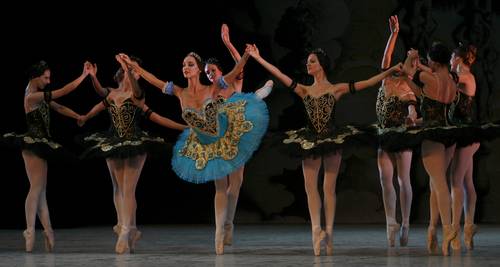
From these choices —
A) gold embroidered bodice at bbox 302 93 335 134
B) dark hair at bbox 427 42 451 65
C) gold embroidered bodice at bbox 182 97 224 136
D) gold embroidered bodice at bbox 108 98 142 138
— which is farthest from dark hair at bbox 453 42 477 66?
gold embroidered bodice at bbox 108 98 142 138

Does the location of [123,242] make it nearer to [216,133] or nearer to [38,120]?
[216,133]

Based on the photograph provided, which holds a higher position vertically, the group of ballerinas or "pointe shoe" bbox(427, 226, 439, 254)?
the group of ballerinas

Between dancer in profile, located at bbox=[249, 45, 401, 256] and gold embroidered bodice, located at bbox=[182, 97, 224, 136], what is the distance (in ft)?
1.67

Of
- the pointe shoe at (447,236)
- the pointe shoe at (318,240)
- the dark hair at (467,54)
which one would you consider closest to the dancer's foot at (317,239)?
Result: the pointe shoe at (318,240)

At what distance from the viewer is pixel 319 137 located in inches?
265

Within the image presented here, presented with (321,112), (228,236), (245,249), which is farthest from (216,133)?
(228,236)

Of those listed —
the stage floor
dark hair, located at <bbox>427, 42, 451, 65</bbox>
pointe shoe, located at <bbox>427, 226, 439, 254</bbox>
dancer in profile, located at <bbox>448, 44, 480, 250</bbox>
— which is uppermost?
dark hair, located at <bbox>427, 42, 451, 65</bbox>

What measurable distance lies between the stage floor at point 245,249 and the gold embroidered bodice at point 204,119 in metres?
0.91

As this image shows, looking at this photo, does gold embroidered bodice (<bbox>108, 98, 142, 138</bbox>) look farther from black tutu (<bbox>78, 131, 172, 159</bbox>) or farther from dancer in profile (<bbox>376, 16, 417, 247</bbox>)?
dancer in profile (<bbox>376, 16, 417, 247</bbox>)

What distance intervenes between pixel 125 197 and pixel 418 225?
4351 millimetres

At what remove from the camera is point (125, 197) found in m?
6.97

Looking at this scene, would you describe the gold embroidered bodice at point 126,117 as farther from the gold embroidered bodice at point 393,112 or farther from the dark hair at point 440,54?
the dark hair at point 440,54

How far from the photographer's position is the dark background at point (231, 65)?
403 inches

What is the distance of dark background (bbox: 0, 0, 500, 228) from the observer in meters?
10.2
